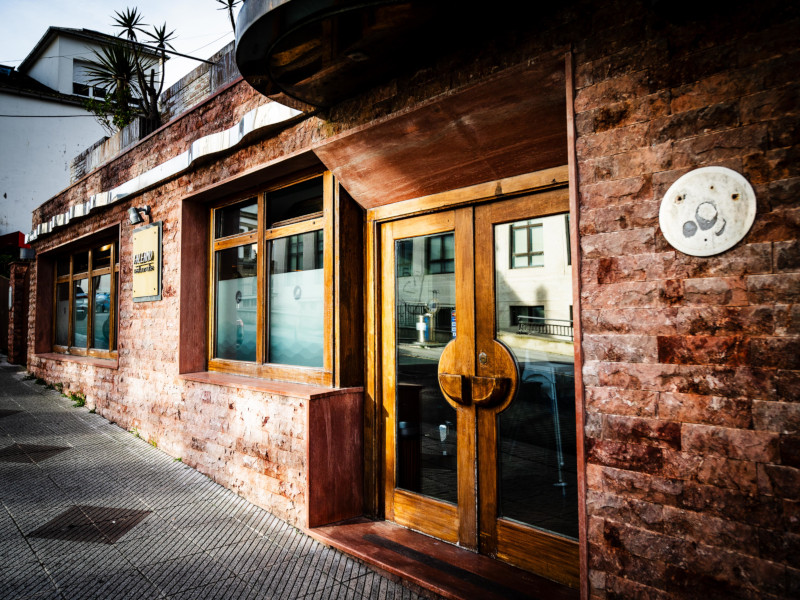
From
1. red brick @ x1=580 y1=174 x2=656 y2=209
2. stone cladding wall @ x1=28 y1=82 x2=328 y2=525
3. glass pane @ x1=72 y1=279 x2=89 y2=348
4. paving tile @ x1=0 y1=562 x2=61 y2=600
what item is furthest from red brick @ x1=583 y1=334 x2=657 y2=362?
glass pane @ x1=72 y1=279 x2=89 y2=348

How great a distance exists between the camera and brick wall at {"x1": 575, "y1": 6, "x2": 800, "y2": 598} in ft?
5.73

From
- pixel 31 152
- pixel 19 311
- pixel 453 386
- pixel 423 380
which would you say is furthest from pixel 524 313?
pixel 31 152

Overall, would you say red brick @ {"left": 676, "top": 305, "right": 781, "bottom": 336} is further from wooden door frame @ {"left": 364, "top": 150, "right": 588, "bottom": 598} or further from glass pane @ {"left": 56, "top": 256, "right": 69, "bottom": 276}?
glass pane @ {"left": 56, "top": 256, "right": 69, "bottom": 276}

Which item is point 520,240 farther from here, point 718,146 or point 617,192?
point 718,146

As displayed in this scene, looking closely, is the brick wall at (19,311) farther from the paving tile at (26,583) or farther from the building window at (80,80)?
the paving tile at (26,583)

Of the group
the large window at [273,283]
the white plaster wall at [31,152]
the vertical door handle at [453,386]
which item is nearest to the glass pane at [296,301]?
the large window at [273,283]

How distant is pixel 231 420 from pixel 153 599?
1.86m

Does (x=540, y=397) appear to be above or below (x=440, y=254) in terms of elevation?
below

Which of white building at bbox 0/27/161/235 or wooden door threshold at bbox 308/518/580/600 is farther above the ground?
white building at bbox 0/27/161/235

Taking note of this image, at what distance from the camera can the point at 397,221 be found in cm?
376

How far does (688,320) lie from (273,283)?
3.61 metres

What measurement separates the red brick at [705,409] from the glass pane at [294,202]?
9.93 feet

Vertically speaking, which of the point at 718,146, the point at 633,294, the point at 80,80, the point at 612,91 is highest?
the point at 80,80

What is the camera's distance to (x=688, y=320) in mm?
1931
